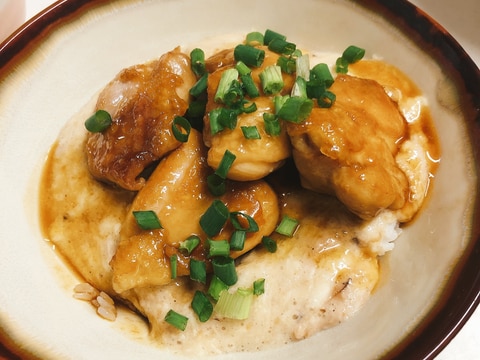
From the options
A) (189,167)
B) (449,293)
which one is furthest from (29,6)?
(449,293)

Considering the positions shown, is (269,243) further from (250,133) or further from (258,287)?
(250,133)

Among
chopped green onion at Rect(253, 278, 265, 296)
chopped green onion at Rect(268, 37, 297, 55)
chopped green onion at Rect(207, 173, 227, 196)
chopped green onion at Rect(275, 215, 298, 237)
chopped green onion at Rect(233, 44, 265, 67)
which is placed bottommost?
chopped green onion at Rect(253, 278, 265, 296)

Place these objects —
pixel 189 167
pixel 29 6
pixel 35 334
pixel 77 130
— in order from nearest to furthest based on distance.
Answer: pixel 35 334, pixel 189 167, pixel 77 130, pixel 29 6

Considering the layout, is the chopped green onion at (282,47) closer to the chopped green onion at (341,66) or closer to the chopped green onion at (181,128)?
the chopped green onion at (341,66)

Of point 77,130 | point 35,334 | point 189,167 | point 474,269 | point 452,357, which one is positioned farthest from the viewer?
point 77,130

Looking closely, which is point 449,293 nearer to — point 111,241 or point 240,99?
point 240,99

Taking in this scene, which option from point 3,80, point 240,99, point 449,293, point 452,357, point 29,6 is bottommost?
point 452,357

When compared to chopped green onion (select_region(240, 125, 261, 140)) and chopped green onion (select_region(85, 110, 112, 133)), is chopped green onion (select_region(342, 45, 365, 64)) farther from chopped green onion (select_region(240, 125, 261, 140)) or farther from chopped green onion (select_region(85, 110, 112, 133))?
chopped green onion (select_region(85, 110, 112, 133))

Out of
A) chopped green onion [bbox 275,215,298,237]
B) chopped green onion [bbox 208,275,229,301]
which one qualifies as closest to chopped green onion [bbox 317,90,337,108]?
chopped green onion [bbox 275,215,298,237]

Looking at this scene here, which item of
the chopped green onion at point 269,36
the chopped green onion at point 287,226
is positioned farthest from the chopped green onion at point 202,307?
the chopped green onion at point 269,36
